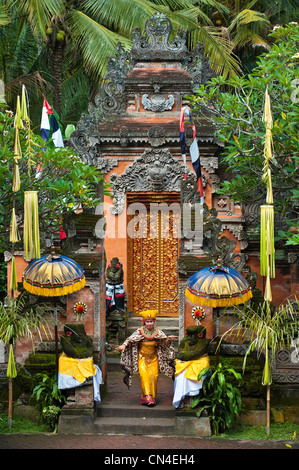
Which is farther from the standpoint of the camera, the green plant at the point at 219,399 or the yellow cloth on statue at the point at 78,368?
the yellow cloth on statue at the point at 78,368

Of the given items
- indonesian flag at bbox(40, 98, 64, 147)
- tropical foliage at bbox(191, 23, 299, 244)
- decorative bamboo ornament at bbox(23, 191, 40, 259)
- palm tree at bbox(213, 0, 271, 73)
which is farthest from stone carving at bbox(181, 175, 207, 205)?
palm tree at bbox(213, 0, 271, 73)

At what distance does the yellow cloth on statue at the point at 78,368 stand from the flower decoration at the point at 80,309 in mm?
913

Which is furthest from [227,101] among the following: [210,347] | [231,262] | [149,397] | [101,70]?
[101,70]

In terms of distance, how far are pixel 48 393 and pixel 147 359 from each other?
1.80m

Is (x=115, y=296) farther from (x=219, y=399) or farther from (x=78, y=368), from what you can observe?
(x=219, y=399)

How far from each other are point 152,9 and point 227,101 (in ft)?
34.5

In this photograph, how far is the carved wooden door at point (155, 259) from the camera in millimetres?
16984

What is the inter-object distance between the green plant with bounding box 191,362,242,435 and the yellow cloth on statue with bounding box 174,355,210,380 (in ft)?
0.39

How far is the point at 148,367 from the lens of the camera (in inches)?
443

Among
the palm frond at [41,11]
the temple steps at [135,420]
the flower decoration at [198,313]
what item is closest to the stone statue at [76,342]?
the temple steps at [135,420]

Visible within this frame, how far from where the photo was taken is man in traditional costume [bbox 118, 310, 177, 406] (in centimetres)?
1122

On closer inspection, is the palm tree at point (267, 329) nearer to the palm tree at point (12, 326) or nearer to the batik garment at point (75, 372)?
the batik garment at point (75, 372)

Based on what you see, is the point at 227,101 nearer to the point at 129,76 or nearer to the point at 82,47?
the point at 129,76

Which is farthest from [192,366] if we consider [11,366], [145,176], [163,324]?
[145,176]
